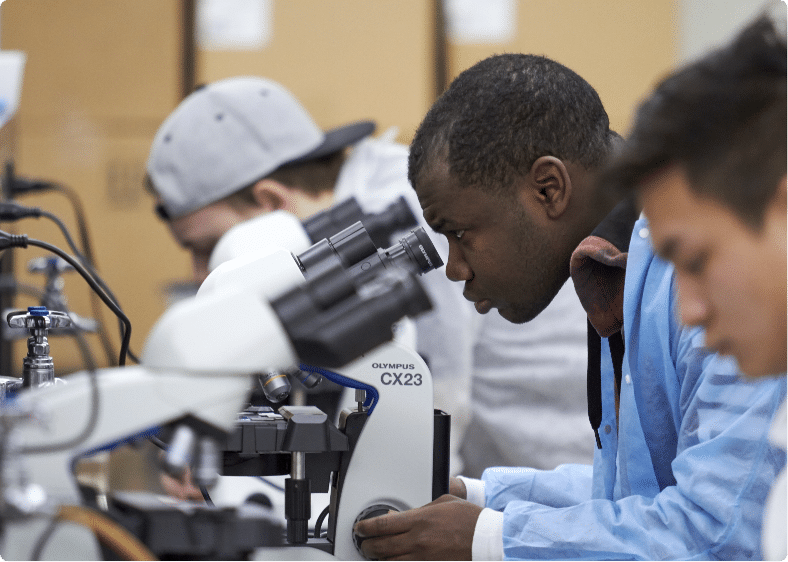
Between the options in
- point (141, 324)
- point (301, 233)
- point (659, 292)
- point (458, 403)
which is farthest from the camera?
point (141, 324)

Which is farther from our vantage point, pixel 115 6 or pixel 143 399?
pixel 115 6

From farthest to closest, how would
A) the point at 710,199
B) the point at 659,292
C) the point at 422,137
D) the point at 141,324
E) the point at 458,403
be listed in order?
the point at 141,324
the point at 458,403
the point at 422,137
the point at 659,292
the point at 710,199

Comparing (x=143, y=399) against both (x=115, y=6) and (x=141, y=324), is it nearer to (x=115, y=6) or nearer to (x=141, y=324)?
(x=141, y=324)

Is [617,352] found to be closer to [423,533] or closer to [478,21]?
[423,533]

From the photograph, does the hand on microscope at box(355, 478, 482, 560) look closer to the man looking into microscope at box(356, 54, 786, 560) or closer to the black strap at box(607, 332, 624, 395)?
the man looking into microscope at box(356, 54, 786, 560)

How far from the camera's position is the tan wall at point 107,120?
8.35 ft

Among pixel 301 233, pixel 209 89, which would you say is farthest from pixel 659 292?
pixel 209 89

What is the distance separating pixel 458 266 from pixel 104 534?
0.63 metres

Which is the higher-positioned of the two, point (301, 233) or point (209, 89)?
point (209, 89)

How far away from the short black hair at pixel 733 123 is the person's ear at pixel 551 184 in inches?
17.8

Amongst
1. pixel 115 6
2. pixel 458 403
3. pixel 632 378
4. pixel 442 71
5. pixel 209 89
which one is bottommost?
pixel 458 403

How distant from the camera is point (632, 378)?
0.99 meters

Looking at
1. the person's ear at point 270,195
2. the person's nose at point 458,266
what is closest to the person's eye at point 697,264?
the person's nose at point 458,266

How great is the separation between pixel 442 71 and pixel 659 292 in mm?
1808
